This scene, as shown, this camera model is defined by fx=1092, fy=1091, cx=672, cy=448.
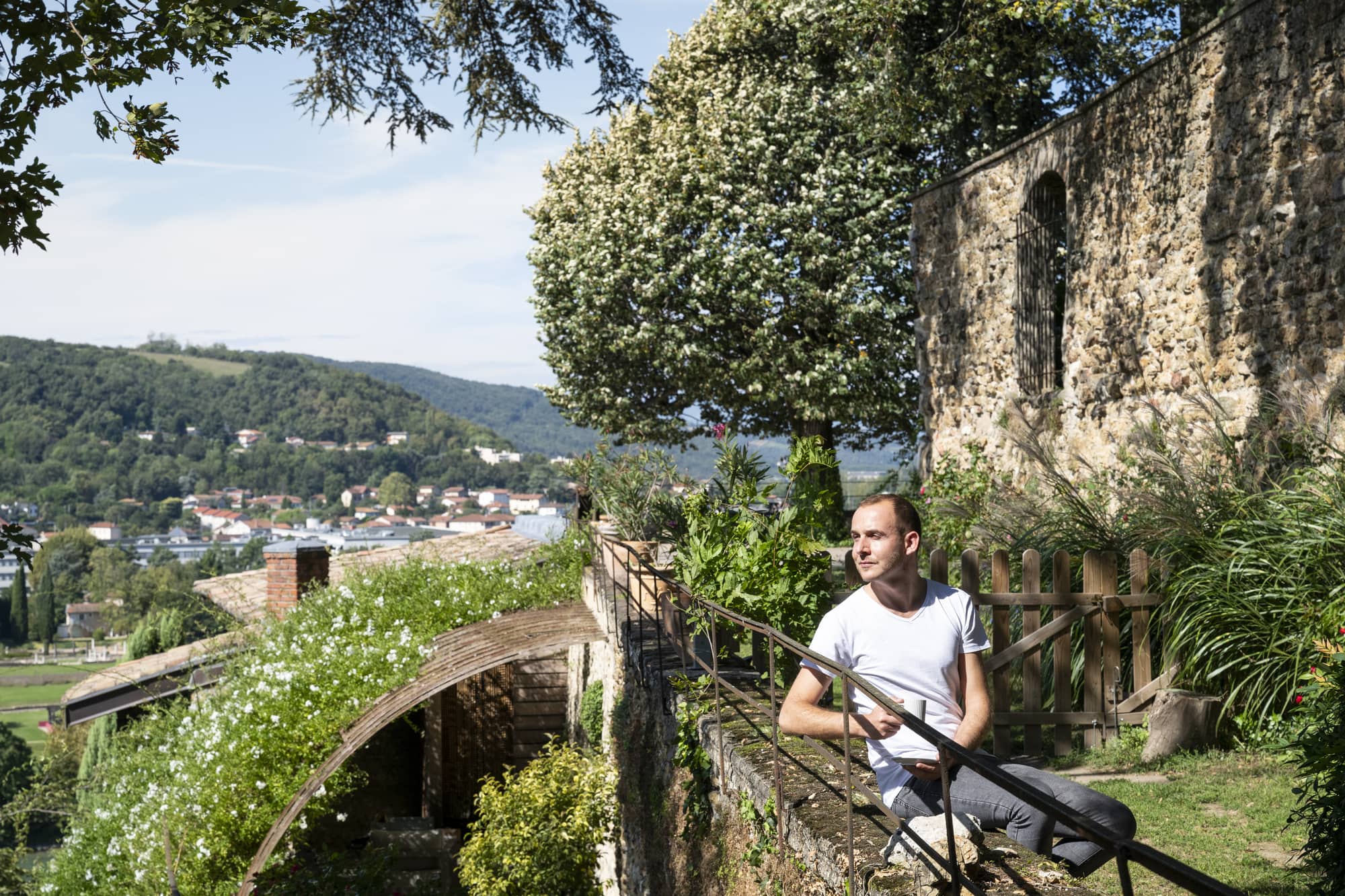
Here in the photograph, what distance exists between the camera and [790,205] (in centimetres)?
1731

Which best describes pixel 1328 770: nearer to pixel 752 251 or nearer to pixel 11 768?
pixel 752 251

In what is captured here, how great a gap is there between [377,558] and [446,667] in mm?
8737

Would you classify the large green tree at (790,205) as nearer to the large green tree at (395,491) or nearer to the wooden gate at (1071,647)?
the wooden gate at (1071,647)

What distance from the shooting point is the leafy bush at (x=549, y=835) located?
8.92 meters

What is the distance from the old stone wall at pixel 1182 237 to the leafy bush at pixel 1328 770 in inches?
145

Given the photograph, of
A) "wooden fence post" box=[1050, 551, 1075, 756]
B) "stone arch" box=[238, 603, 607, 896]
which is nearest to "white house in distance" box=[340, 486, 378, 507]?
"stone arch" box=[238, 603, 607, 896]

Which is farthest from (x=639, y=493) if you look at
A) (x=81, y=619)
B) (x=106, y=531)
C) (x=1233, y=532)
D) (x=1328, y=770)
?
(x=106, y=531)

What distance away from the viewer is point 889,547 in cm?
344

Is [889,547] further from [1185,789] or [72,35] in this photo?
[72,35]

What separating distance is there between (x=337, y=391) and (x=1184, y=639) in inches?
5723

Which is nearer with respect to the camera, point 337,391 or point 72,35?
point 72,35

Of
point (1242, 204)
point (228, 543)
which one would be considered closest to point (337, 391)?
point (228, 543)

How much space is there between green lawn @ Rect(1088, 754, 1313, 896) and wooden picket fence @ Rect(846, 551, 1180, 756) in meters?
0.42

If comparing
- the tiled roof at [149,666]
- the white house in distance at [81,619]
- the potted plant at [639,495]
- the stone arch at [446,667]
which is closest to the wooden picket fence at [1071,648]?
the potted plant at [639,495]
